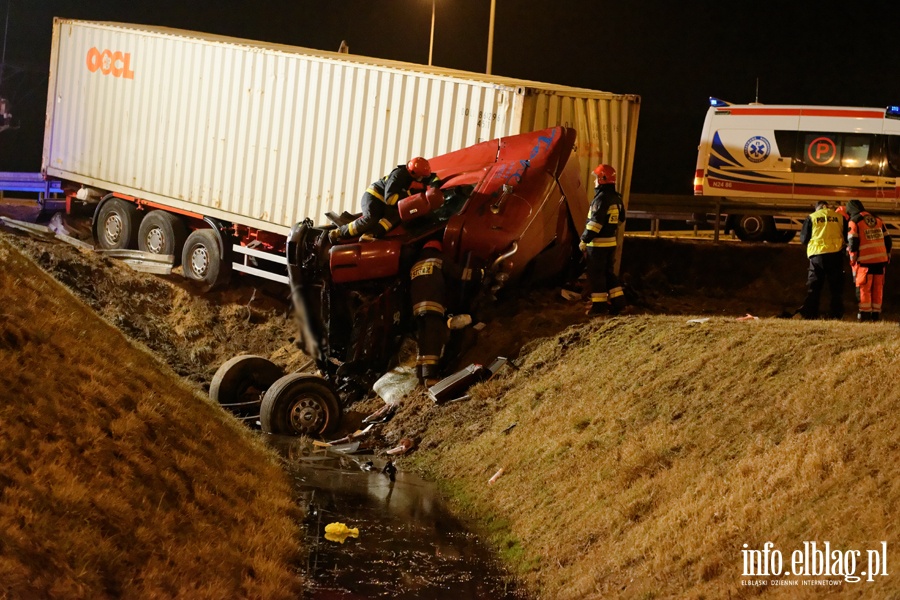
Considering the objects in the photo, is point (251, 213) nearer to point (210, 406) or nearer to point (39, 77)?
point (210, 406)

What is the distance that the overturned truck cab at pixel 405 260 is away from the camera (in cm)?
1147

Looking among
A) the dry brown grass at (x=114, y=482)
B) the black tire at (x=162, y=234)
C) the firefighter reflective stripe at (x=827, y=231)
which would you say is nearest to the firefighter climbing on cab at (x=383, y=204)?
the dry brown grass at (x=114, y=482)

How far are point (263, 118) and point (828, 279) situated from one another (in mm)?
8081

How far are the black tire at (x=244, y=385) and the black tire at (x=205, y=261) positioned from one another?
13.8 feet

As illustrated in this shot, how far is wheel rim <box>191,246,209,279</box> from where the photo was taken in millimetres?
16531

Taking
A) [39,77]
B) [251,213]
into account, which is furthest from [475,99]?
[39,77]

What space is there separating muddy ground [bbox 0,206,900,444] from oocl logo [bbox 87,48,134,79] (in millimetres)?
3093

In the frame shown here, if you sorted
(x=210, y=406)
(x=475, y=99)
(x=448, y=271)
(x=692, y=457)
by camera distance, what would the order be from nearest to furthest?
(x=692, y=457) → (x=210, y=406) → (x=448, y=271) → (x=475, y=99)

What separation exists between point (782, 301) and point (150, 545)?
458 inches

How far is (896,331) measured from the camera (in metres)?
9.30

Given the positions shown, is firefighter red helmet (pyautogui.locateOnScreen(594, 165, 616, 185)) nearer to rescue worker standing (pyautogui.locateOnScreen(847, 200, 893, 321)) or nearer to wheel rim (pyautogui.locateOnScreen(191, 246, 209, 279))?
rescue worker standing (pyautogui.locateOnScreen(847, 200, 893, 321))

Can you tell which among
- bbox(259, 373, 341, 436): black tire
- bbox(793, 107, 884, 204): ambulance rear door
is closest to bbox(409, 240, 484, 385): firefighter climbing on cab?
bbox(259, 373, 341, 436): black tire

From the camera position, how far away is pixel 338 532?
841cm

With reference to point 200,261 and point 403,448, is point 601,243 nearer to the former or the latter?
point 403,448
